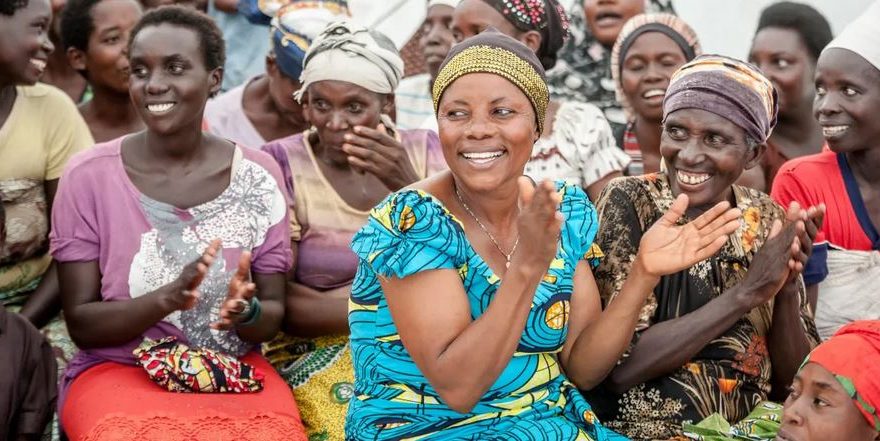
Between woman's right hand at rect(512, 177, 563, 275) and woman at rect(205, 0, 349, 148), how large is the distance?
9.02ft

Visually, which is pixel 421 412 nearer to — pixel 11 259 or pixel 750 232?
pixel 750 232

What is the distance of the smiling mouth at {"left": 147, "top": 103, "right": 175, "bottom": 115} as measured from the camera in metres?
4.39

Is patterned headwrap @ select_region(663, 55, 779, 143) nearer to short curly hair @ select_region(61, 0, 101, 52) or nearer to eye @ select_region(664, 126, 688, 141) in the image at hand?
eye @ select_region(664, 126, 688, 141)

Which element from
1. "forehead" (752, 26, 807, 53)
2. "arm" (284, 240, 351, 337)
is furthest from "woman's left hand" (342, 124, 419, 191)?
"forehead" (752, 26, 807, 53)

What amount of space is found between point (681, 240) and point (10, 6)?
9.10 ft

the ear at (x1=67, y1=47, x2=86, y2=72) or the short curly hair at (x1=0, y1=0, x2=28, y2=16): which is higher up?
the short curly hair at (x1=0, y1=0, x2=28, y2=16)

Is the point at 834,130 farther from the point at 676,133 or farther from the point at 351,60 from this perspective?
the point at 351,60

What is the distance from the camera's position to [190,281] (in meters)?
3.92

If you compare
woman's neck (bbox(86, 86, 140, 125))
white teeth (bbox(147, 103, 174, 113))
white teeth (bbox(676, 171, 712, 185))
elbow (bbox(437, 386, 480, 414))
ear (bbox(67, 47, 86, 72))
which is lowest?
woman's neck (bbox(86, 86, 140, 125))

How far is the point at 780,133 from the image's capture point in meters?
5.86

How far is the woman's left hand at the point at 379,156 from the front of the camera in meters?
4.61

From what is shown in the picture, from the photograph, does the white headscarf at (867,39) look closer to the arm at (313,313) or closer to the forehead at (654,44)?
the forehead at (654,44)

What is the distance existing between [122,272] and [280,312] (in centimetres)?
58

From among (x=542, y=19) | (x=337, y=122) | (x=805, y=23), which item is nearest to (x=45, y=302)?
(x=337, y=122)
